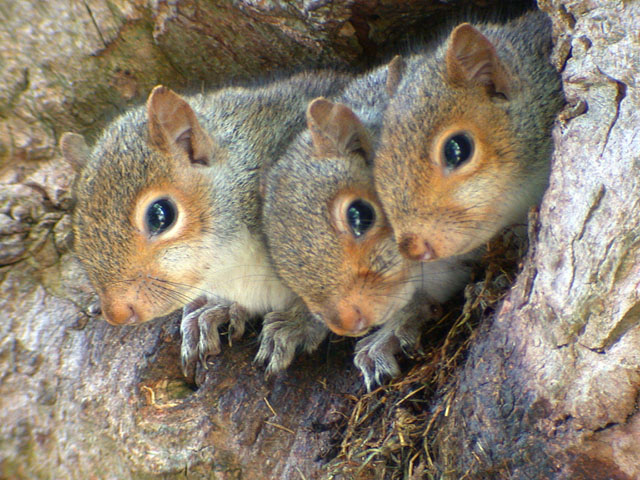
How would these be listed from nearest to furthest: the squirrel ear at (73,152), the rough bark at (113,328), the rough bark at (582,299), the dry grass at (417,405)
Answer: the rough bark at (582,299) → the dry grass at (417,405) → the rough bark at (113,328) → the squirrel ear at (73,152)

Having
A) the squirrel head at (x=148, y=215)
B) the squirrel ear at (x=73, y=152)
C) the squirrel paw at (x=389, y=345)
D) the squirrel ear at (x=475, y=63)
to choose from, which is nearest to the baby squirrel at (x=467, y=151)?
the squirrel ear at (x=475, y=63)

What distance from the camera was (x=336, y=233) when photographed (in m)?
2.17

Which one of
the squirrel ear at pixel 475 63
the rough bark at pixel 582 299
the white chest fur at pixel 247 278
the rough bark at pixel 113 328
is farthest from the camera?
the white chest fur at pixel 247 278

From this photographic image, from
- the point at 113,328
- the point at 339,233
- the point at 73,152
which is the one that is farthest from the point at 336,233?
the point at 73,152

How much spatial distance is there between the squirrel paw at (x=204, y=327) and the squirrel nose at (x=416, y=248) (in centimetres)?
97

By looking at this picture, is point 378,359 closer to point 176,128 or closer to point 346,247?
point 346,247

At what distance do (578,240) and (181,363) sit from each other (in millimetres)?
1603

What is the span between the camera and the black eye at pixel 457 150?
6.49 ft

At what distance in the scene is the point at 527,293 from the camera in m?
1.78

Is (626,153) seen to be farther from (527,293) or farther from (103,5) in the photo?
(103,5)

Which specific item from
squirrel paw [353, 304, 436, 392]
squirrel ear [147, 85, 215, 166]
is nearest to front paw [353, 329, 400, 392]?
squirrel paw [353, 304, 436, 392]

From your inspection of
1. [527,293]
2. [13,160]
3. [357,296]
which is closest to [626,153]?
[527,293]

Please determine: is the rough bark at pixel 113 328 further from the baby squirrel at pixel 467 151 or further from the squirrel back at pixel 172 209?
the baby squirrel at pixel 467 151

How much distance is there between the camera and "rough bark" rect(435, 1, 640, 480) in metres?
1.48
